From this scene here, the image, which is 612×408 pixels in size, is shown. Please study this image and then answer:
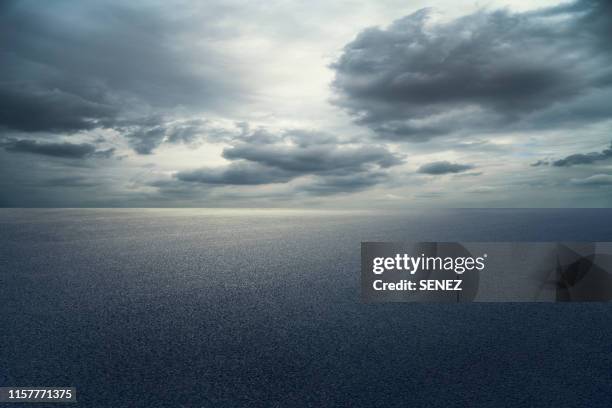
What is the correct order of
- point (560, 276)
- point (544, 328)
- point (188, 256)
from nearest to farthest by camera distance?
point (544, 328) < point (560, 276) < point (188, 256)

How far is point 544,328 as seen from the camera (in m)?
6.20

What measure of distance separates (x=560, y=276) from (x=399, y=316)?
5208mm

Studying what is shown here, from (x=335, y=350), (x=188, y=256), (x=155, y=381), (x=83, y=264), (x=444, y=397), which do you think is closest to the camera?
(x=444, y=397)

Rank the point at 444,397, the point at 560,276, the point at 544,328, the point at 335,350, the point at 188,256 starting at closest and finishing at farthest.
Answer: the point at 444,397
the point at 335,350
the point at 544,328
the point at 560,276
the point at 188,256

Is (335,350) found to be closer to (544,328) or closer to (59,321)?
(544,328)

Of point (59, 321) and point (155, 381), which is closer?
point (155, 381)

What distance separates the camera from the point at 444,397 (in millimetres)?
3951

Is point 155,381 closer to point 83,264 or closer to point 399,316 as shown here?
point 399,316

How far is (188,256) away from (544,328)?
36.5 ft

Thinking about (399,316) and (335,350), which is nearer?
(335,350)

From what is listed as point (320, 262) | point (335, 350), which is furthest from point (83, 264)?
point (335, 350)

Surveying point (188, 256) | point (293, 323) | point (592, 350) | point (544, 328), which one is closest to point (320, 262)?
point (188, 256)

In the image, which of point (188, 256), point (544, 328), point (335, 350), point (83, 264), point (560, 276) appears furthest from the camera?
point (188, 256)

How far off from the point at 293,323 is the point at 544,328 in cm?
423
